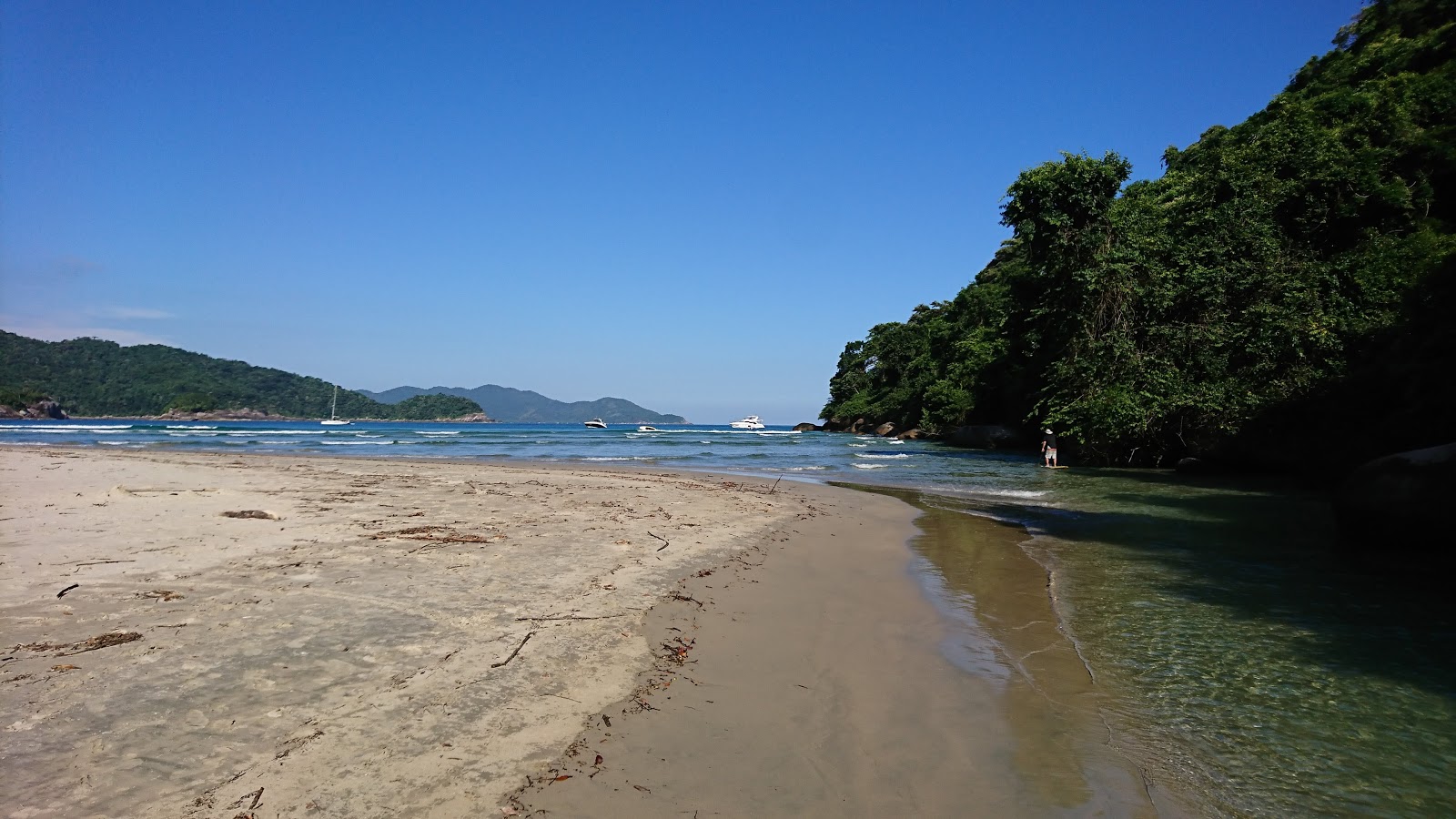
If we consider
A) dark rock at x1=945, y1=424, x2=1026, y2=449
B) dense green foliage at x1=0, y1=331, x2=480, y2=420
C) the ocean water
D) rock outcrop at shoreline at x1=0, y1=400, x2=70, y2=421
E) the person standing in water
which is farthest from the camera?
dense green foliage at x1=0, y1=331, x2=480, y2=420

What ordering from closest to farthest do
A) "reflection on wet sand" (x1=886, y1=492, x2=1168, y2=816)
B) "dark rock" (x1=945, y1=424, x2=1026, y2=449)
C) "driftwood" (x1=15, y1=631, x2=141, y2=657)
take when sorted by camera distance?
"reflection on wet sand" (x1=886, y1=492, x2=1168, y2=816), "driftwood" (x1=15, y1=631, x2=141, y2=657), "dark rock" (x1=945, y1=424, x2=1026, y2=449)

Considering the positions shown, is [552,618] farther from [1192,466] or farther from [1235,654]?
[1192,466]

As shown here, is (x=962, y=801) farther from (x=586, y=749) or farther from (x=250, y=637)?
(x=250, y=637)

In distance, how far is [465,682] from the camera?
14.3 feet

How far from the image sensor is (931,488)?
20453mm

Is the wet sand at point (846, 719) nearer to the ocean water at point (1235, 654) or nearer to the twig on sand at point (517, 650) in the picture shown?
the ocean water at point (1235, 654)

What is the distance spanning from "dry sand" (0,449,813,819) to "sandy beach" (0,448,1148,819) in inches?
0.8

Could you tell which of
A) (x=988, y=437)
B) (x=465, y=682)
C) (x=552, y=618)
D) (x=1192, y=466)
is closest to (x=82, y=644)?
(x=465, y=682)

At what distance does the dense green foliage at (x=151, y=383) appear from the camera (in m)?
137

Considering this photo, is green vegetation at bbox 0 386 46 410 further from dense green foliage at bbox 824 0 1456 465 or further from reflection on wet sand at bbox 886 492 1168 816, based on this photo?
reflection on wet sand at bbox 886 492 1168 816

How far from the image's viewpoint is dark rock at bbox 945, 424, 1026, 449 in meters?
45.8

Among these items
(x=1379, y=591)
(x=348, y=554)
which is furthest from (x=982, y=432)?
(x=348, y=554)

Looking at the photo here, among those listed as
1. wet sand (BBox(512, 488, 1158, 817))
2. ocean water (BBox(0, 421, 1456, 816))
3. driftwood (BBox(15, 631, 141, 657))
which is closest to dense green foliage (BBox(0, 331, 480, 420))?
driftwood (BBox(15, 631, 141, 657))

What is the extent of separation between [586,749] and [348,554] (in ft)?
17.6
